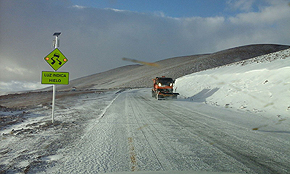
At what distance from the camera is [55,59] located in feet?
28.2

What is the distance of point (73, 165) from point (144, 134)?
112 inches

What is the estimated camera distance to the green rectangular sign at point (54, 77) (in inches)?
325

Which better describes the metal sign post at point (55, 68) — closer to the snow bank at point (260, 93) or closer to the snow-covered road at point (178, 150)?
the snow-covered road at point (178, 150)

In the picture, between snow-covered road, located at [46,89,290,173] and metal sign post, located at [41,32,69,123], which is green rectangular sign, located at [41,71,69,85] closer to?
metal sign post, located at [41,32,69,123]

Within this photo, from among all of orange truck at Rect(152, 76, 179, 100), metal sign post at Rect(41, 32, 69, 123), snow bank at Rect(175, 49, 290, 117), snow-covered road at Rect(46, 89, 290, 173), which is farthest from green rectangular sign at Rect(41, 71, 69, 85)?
orange truck at Rect(152, 76, 179, 100)

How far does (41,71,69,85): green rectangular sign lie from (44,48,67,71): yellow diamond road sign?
328mm

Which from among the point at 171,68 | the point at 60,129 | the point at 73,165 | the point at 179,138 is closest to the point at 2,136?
the point at 60,129

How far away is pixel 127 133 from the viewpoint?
641cm

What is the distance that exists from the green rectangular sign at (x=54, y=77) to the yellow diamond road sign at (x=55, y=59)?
328 millimetres

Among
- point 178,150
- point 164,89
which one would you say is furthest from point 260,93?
point 178,150

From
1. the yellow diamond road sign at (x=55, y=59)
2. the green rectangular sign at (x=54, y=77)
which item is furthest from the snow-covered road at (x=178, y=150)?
the yellow diamond road sign at (x=55, y=59)

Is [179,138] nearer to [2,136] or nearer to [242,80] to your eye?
[2,136]

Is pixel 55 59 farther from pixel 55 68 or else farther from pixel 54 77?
pixel 54 77

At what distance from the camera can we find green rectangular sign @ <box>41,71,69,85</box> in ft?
27.1
